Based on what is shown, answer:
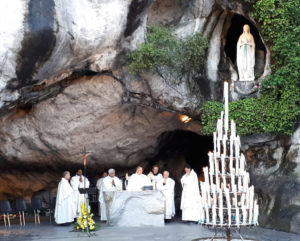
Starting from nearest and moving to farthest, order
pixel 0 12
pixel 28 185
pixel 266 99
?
pixel 0 12
pixel 266 99
pixel 28 185

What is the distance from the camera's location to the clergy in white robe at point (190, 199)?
14.4 m

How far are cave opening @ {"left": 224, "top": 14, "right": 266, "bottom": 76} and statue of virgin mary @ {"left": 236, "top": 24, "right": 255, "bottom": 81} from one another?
88 centimetres

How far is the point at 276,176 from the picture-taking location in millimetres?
13211

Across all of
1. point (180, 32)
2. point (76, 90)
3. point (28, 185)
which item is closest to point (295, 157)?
point (180, 32)

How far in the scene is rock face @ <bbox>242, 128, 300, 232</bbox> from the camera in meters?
12.2

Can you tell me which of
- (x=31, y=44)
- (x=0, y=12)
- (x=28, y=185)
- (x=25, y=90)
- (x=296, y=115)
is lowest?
(x=28, y=185)

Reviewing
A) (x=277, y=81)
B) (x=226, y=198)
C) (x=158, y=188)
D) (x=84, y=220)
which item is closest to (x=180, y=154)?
(x=158, y=188)

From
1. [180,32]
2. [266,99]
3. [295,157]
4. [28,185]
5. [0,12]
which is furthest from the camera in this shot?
[28,185]

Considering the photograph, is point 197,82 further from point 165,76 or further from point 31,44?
point 31,44

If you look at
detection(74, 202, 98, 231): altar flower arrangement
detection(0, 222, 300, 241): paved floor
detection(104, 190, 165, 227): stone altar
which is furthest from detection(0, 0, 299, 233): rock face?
detection(74, 202, 98, 231): altar flower arrangement

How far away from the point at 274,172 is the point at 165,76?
14.2ft

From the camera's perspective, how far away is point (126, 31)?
13641 mm

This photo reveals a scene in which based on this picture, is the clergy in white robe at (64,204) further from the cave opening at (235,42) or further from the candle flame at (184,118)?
the cave opening at (235,42)

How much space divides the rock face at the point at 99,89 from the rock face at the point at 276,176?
0.04 metres
